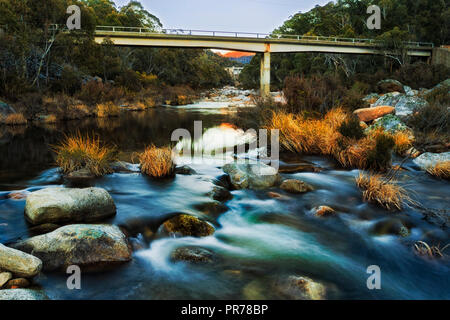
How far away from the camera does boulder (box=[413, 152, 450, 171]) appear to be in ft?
31.6

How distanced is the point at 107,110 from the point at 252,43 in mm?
31052

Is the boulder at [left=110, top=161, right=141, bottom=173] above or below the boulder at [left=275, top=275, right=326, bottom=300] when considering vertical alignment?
above

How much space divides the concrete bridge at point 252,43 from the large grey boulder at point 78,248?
44021 mm

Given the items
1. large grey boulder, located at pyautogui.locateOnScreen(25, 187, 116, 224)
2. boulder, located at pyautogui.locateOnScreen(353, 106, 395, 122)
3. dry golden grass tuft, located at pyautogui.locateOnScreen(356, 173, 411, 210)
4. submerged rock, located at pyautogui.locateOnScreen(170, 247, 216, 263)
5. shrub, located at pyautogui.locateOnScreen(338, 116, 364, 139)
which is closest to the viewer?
submerged rock, located at pyautogui.locateOnScreen(170, 247, 216, 263)

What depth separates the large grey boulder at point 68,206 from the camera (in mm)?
5871

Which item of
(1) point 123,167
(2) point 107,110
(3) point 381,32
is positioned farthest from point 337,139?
(3) point 381,32

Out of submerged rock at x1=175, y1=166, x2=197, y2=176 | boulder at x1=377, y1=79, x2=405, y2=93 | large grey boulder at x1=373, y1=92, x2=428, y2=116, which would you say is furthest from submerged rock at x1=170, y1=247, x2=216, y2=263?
boulder at x1=377, y1=79, x2=405, y2=93

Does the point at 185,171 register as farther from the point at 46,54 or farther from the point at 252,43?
the point at 252,43

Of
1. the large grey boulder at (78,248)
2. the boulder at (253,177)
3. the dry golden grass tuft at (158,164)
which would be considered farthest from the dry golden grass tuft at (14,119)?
the large grey boulder at (78,248)

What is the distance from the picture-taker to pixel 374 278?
15.8ft

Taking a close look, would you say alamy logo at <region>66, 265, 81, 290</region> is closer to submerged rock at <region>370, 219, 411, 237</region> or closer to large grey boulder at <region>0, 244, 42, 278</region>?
large grey boulder at <region>0, 244, 42, 278</region>

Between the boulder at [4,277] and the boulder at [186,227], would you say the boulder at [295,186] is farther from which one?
the boulder at [4,277]

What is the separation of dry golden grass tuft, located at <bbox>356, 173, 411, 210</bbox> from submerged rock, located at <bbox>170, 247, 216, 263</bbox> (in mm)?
4101

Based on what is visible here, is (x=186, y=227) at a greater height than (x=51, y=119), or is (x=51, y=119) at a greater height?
(x=51, y=119)
